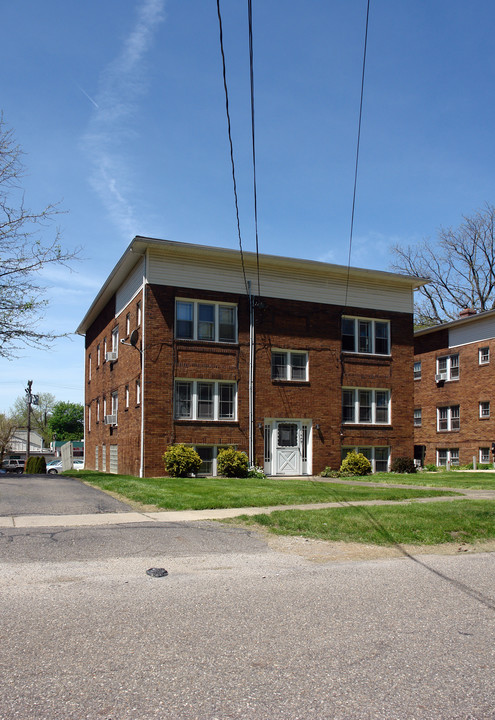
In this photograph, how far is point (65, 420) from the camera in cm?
11512

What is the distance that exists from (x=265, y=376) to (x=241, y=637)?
797 inches

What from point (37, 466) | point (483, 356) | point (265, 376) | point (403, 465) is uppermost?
point (483, 356)

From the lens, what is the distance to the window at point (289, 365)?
1000 inches

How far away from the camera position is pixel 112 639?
462 centimetres

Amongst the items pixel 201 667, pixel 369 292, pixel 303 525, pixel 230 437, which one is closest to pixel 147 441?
pixel 230 437

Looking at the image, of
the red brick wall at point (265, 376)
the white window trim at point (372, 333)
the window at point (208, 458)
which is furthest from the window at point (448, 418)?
the window at point (208, 458)

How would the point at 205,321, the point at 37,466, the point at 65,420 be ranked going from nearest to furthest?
the point at 205,321, the point at 37,466, the point at 65,420

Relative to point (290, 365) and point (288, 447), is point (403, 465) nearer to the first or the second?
point (288, 447)

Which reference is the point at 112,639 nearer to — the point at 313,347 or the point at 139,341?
the point at 139,341

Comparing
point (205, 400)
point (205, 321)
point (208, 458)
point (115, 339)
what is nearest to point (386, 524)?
point (208, 458)

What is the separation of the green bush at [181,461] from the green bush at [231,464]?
2.98 feet

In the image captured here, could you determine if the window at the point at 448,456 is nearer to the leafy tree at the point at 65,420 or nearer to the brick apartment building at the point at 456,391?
the brick apartment building at the point at 456,391

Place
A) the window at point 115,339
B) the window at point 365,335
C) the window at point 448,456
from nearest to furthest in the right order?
the window at point 365,335, the window at point 115,339, the window at point 448,456

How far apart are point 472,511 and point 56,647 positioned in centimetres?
888
